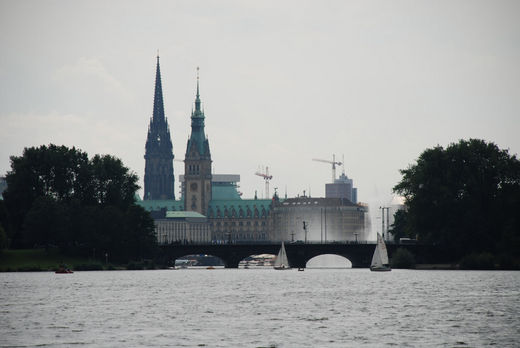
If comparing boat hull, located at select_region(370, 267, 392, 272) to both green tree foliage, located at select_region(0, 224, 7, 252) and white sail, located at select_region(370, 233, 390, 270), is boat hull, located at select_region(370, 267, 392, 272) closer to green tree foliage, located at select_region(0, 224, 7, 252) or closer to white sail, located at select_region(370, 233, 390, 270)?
white sail, located at select_region(370, 233, 390, 270)

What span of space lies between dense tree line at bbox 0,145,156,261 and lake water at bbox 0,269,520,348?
137ft

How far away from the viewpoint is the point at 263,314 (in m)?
90.1

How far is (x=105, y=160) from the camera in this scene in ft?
654

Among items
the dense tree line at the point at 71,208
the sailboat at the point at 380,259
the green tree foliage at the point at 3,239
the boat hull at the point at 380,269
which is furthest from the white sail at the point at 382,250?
the green tree foliage at the point at 3,239

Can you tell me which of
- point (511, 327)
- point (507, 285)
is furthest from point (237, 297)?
point (511, 327)

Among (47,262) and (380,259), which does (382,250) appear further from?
(47,262)

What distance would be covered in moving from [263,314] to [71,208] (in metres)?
99.3

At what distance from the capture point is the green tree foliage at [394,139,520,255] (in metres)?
177

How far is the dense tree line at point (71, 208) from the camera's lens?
180000mm

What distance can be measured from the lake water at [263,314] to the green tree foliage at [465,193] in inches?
1545

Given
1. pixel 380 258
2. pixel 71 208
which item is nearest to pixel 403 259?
pixel 380 258

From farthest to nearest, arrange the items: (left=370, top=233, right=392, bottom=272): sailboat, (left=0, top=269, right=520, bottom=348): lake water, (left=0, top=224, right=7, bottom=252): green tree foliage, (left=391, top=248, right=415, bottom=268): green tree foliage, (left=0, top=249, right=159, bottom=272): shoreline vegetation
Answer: (left=391, top=248, right=415, bottom=268): green tree foliage < (left=370, top=233, right=392, bottom=272): sailboat < (left=0, top=249, right=159, bottom=272): shoreline vegetation < (left=0, top=224, right=7, bottom=252): green tree foliage < (left=0, top=269, right=520, bottom=348): lake water

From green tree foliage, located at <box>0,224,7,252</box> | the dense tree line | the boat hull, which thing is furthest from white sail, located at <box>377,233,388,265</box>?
green tree foliage, located at <box>0,224,7,252</box>

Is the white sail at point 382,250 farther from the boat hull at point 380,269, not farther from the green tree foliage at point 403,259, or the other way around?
the green tree foliage at point 403,259
